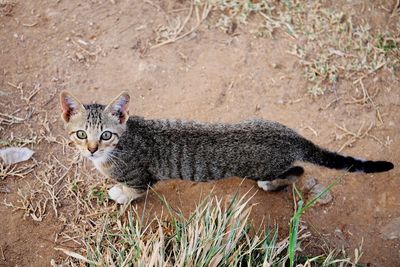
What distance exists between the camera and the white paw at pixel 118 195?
4539mm

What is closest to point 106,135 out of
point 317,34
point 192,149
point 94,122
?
point 94,122

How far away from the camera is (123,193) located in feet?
14.9

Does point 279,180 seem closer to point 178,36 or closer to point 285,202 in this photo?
point 285,202

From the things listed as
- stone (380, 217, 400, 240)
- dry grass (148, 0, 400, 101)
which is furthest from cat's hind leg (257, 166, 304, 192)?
dry grass (148, 0, 400, 101)

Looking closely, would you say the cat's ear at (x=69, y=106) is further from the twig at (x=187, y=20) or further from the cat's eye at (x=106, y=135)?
the twig at (x=187, y=20)

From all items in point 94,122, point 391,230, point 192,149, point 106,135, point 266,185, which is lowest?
point 391,230

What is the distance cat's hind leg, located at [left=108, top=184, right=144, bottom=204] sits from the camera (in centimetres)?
448

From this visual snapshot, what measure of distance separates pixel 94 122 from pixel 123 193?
35.2 inches

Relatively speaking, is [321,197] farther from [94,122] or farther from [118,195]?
[94,122]

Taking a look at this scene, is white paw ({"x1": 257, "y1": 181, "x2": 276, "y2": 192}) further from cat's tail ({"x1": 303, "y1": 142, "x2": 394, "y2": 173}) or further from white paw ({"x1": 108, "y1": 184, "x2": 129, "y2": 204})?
white paw ({"x1": 108, "y1": 184, "x2": 129, "y2": 204})

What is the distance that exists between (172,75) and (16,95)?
5.29 ft

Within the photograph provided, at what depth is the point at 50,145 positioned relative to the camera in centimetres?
489

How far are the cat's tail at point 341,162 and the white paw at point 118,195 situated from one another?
163 cm

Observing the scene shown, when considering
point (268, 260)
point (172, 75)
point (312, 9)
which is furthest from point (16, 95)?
point (312, 9)
